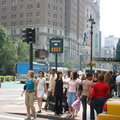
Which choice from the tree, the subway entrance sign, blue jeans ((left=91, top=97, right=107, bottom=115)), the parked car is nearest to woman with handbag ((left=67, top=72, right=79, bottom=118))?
blue jeans ((left=91, top=97, right=107, bottom=115))

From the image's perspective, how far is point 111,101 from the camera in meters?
6.42

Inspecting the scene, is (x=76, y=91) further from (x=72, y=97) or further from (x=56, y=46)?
(x=56, y=46)

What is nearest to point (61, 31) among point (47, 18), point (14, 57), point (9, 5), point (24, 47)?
point (47, 18)

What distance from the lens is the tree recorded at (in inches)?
2430

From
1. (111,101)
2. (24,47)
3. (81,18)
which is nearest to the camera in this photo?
(111,101)

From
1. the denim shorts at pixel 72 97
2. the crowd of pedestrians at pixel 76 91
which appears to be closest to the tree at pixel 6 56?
the crowd of pedestrians at pixel 76 91

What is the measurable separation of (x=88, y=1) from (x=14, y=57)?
123065mm

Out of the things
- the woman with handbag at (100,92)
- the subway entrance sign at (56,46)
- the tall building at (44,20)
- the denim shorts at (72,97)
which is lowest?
the denim shorts at (72,97)

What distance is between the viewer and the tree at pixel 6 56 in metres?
61.7

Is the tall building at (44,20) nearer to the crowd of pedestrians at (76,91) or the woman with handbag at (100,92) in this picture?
the crowd of pedestrians at (76,91)

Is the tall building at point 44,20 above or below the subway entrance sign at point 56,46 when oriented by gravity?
above

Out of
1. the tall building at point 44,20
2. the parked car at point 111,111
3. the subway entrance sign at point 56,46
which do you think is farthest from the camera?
the tall building at point 44,20

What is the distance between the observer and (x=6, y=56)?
202ft

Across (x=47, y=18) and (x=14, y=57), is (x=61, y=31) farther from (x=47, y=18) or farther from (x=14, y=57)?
(x=14, y=57)
